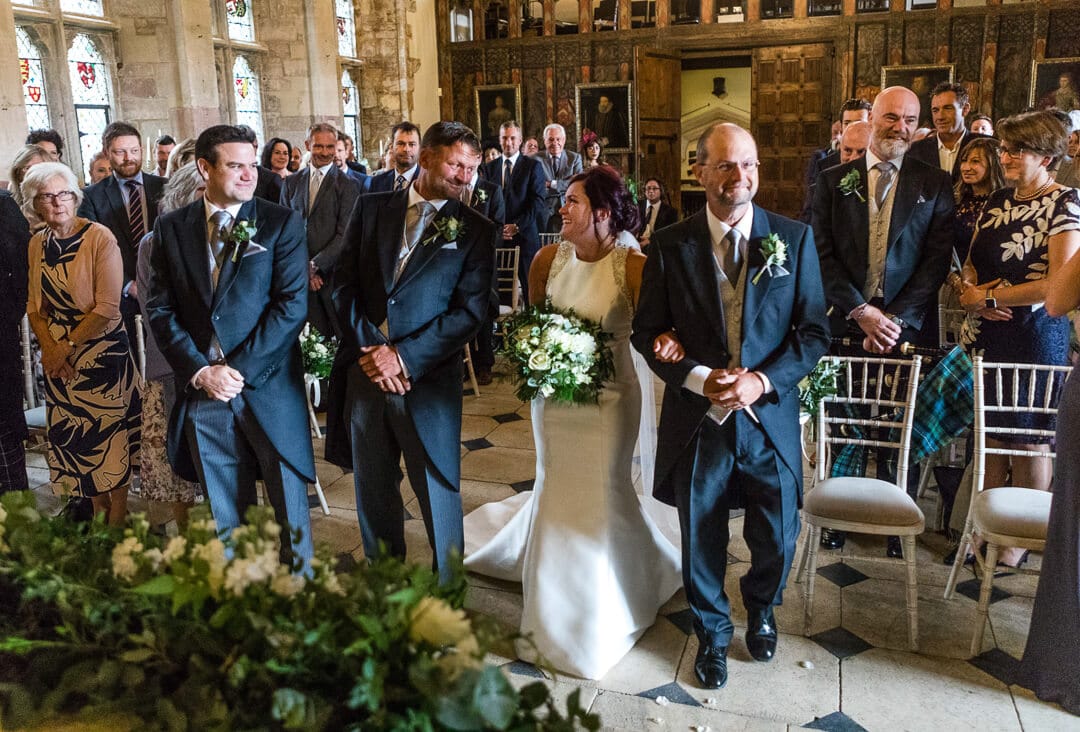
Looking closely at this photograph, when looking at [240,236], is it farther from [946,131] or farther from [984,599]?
[946,131]

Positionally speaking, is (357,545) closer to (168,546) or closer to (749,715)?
(749,715)

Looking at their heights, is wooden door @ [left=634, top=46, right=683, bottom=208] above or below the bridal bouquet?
above

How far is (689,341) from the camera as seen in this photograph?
3.22 m

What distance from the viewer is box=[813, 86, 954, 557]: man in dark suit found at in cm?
406

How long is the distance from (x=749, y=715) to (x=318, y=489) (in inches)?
103

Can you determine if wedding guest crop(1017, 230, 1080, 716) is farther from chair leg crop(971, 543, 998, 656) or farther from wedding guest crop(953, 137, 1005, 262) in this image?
wedding guest crop(953, 137, 1005, 262)

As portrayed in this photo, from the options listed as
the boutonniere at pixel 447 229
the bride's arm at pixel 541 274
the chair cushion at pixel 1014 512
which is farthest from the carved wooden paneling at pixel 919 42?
the boutonniere at pixel 447 229

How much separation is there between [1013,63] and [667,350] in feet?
40.2

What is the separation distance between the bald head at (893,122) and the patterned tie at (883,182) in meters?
0.05

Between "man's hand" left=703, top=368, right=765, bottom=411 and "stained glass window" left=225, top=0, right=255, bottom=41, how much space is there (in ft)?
35.0

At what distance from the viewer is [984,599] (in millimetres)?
3314

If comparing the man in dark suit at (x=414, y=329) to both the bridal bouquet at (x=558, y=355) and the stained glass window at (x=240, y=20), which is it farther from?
the stained glass window at (x=240, y=20)

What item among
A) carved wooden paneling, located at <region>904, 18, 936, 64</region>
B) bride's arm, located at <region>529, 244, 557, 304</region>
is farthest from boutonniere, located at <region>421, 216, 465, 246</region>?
carved wooden paneling, located at <region>904, 18, 936, 64</region>

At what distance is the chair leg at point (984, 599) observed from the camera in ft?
10.8
